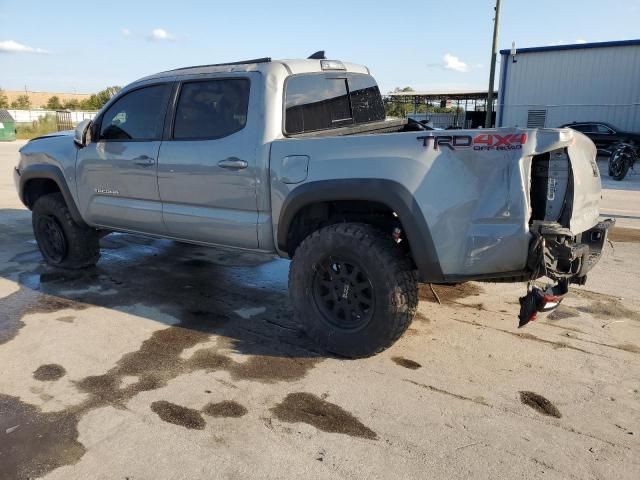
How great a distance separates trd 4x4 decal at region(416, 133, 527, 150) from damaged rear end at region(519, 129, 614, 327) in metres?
0.12

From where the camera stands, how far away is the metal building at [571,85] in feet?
72.2

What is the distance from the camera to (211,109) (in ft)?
14.0

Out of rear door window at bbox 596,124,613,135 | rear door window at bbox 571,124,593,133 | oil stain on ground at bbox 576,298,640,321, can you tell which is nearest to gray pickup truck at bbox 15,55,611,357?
oil stain on ground at bbox 576,298,640,321

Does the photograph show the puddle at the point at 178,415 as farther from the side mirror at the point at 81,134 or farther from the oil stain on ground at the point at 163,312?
the side mirror at the point at 81,134

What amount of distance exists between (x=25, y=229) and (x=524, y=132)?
7420 mm

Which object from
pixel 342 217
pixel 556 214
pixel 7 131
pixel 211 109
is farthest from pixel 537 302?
pixel 7 131

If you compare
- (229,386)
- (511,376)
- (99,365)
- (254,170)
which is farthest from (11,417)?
(511,376)

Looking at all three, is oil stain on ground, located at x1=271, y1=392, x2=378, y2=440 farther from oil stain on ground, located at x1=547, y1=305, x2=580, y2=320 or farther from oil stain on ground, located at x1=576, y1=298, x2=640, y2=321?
oil stain on ground, located at x1=576, y1=298, x2=640, y2=321

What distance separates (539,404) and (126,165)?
3760 mm

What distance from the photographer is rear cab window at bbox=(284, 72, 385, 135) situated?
4.07m

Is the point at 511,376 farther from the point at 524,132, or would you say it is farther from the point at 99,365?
the point at 99,365

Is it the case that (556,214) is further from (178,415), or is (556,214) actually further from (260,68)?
(178,415)

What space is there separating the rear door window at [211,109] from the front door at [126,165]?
8.6 inches

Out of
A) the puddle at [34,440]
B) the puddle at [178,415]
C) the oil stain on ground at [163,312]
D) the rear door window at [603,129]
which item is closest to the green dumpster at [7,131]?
the oil stain on ground at [163,312]
